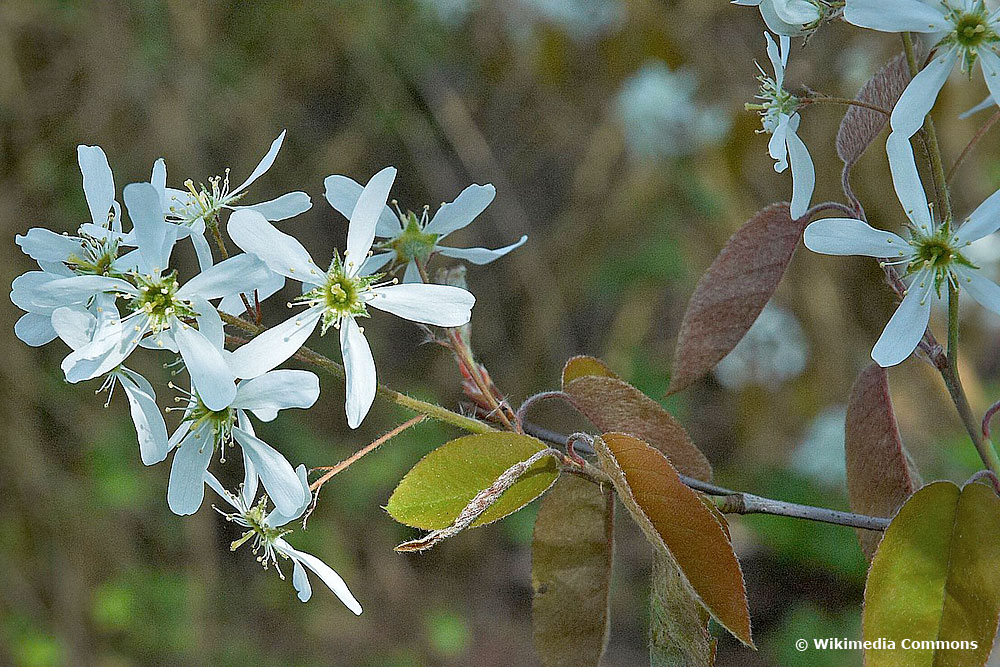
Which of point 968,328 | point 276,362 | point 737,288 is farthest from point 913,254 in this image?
point 968,328

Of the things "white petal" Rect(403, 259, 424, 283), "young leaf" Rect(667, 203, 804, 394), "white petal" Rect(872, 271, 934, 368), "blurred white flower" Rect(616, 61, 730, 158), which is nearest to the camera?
"white petal" Rect(872, 271, 934, 368)

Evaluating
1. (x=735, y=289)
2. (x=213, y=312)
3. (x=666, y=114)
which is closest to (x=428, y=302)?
(x=213, y=312)

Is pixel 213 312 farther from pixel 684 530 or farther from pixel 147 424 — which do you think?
pixel 684 530

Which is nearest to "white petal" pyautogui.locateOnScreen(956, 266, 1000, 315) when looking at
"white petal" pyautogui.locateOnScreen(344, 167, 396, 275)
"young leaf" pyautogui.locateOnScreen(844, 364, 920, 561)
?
"young leaf" pyautogui.locateOnScreen(844, 364, 920, 561)

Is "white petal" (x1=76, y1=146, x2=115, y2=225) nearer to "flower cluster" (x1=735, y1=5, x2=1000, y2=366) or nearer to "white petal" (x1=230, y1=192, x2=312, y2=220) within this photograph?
"white petal" (x1=230, y1=192, x2=312, y2=220)

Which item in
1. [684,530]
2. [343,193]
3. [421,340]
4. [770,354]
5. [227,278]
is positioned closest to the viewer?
[684,530]

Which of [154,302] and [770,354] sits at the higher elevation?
[154,302]
